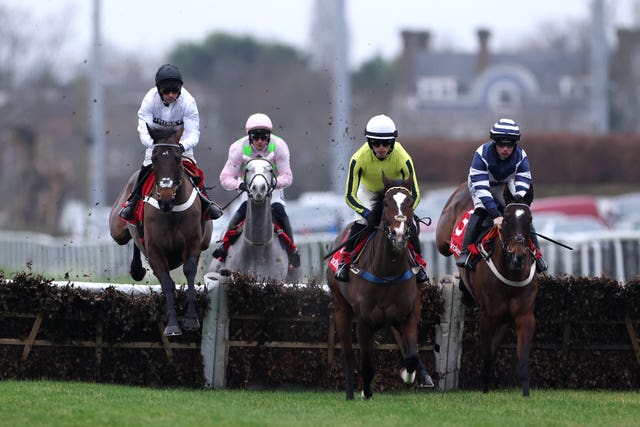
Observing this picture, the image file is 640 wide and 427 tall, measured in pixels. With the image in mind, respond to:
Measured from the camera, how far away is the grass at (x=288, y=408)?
30.1 ft

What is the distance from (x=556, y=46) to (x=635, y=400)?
8072 cm

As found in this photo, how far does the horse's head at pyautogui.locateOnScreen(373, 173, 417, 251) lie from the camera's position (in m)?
10.2

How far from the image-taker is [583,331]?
12562 mm

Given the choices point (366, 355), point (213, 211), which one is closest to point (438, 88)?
point (213, 211)

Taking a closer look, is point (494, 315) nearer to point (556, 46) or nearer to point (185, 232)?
point (185, 232)

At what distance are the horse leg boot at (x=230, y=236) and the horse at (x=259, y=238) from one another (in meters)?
0.13

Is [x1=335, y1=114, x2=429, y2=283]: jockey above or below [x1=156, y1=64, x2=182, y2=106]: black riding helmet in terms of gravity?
below

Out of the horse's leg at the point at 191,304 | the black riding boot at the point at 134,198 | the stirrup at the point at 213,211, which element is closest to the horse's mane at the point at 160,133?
the black riding boot at the point at 134,198

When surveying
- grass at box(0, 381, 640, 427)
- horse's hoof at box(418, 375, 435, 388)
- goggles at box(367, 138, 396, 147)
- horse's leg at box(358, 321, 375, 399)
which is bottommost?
grass at box(0, 381, 640, 427)

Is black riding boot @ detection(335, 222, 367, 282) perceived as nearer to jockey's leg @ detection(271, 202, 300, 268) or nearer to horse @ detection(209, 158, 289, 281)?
horse @ detection(209, 158, 289, 281)

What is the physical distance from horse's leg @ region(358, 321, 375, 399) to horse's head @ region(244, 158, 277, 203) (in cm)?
267

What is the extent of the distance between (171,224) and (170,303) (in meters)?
0.80

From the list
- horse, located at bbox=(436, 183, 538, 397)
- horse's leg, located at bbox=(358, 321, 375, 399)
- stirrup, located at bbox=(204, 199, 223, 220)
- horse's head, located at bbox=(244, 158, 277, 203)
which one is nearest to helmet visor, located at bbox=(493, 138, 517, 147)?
horse, located at bbox=(436, 183, 538, 397)

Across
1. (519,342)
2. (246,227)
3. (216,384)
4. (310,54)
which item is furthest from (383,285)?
(310,54)
